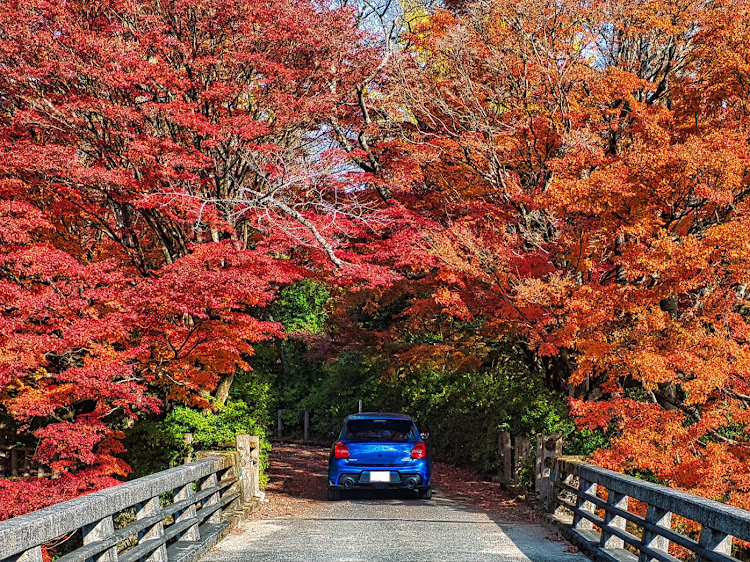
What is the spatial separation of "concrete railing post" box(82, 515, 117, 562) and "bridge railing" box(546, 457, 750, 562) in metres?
4.08

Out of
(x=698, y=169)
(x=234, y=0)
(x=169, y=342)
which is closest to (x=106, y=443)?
(x=169, y=342)

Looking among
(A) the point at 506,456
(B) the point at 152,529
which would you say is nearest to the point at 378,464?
(A) the point at 506,456

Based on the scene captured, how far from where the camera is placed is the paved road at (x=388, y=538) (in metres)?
7.93

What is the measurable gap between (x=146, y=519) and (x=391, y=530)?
13.1ft

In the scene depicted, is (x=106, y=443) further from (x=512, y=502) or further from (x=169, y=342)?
(x=512, y=502)

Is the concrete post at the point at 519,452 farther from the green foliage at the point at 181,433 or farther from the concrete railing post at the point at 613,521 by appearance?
the concrete railing post at the point at 613,521

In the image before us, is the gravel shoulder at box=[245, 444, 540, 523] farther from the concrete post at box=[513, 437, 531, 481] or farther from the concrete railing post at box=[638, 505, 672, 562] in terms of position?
the concrete railing post at box=[638, 505, 672, 562]

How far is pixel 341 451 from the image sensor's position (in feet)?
41.7

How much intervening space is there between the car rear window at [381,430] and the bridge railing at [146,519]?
2.32 m

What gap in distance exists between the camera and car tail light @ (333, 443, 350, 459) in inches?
500

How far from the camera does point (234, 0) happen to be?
14375 mm

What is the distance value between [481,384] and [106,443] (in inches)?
402

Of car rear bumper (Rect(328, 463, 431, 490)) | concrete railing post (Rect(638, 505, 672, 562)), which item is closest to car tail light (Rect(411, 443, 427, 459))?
car rear bumper (Rect(328, 463, 431, 490))

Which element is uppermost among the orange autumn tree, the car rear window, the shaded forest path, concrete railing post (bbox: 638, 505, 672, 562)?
the orange autumn tree
